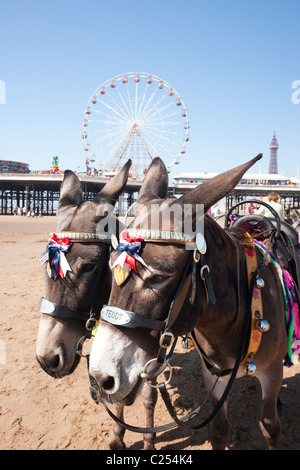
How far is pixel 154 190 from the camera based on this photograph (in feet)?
7.37

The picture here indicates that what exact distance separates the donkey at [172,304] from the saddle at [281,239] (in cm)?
66

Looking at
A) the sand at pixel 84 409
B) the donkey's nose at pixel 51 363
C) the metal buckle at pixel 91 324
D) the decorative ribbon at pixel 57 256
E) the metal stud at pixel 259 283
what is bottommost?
the sand at pixel 84 409

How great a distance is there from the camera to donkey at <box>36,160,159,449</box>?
7.82 feet

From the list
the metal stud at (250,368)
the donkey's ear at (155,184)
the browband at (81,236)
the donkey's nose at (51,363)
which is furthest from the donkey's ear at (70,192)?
the metal stud at (250,368)

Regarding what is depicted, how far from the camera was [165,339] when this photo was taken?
1.57 metres

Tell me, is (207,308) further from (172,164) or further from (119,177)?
(172,164)

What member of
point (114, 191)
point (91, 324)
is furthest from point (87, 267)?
point (114, 191)

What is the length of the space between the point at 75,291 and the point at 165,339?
113 cm

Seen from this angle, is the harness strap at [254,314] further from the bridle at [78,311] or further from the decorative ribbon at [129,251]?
the bridle at [78,311]

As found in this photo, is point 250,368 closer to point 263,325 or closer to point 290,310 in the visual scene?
point 263,325

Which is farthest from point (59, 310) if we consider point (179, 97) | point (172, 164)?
point (179, 97)

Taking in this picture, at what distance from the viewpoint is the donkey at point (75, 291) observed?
2.38 meters

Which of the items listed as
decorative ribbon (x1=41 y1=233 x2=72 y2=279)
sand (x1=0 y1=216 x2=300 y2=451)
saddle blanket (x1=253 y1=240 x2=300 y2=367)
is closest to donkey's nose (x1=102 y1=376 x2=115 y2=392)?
decorative ribbon (x1=41 y1=233 x2=72 y2=279)

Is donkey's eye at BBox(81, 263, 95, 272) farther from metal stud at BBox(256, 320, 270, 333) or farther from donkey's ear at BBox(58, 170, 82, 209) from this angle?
metal stud at BBox(256, 320, 270, 333)
